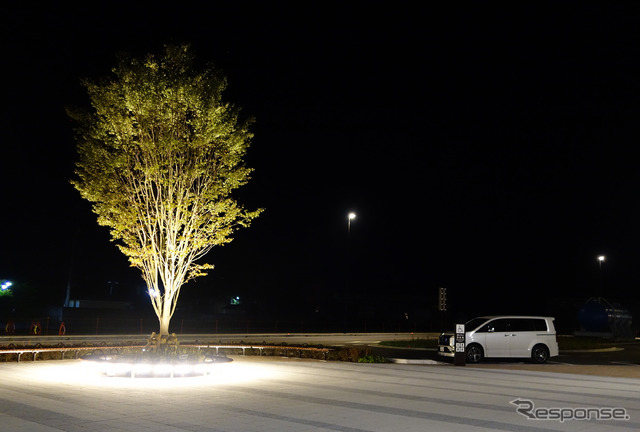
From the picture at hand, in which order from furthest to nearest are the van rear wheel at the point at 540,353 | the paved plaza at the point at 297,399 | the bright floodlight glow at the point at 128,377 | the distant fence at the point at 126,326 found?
the distant fence at the point at 126,326
the van rear wheel at the point at 540,353
the bright floodlight glow at the point at 128,377
the paved plaza at the point at 297,399

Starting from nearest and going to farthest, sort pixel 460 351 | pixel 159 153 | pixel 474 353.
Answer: pixel 159 153 < pixel 460 351 < pixel 474 353

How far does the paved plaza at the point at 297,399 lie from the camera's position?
30.2 feet

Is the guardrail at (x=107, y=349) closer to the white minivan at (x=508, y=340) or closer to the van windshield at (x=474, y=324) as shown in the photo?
Answer: the white minivan at (x=508, y=340)

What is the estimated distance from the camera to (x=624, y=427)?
946 centimetres

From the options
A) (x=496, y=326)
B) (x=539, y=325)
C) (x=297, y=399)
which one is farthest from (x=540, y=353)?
(x=297, y=399)

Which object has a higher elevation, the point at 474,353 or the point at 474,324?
the point at 474,324

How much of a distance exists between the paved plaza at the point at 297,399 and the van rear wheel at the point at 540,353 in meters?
4.49

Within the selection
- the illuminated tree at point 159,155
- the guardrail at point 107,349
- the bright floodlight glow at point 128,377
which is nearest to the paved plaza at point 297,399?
the bright floodlight glow at point 128,377

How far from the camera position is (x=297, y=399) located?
1189 cm

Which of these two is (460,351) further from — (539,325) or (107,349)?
(107,349)

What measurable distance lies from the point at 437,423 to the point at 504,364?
45.8 feet

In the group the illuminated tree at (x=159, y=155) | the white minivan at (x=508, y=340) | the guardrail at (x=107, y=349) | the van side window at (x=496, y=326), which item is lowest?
the guardrail at (x=107, y=349)

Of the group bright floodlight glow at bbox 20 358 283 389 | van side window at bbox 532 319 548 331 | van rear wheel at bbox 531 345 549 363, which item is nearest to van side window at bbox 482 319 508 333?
van side window at bbox 532 319 548 331

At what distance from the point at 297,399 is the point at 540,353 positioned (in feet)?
47.1
